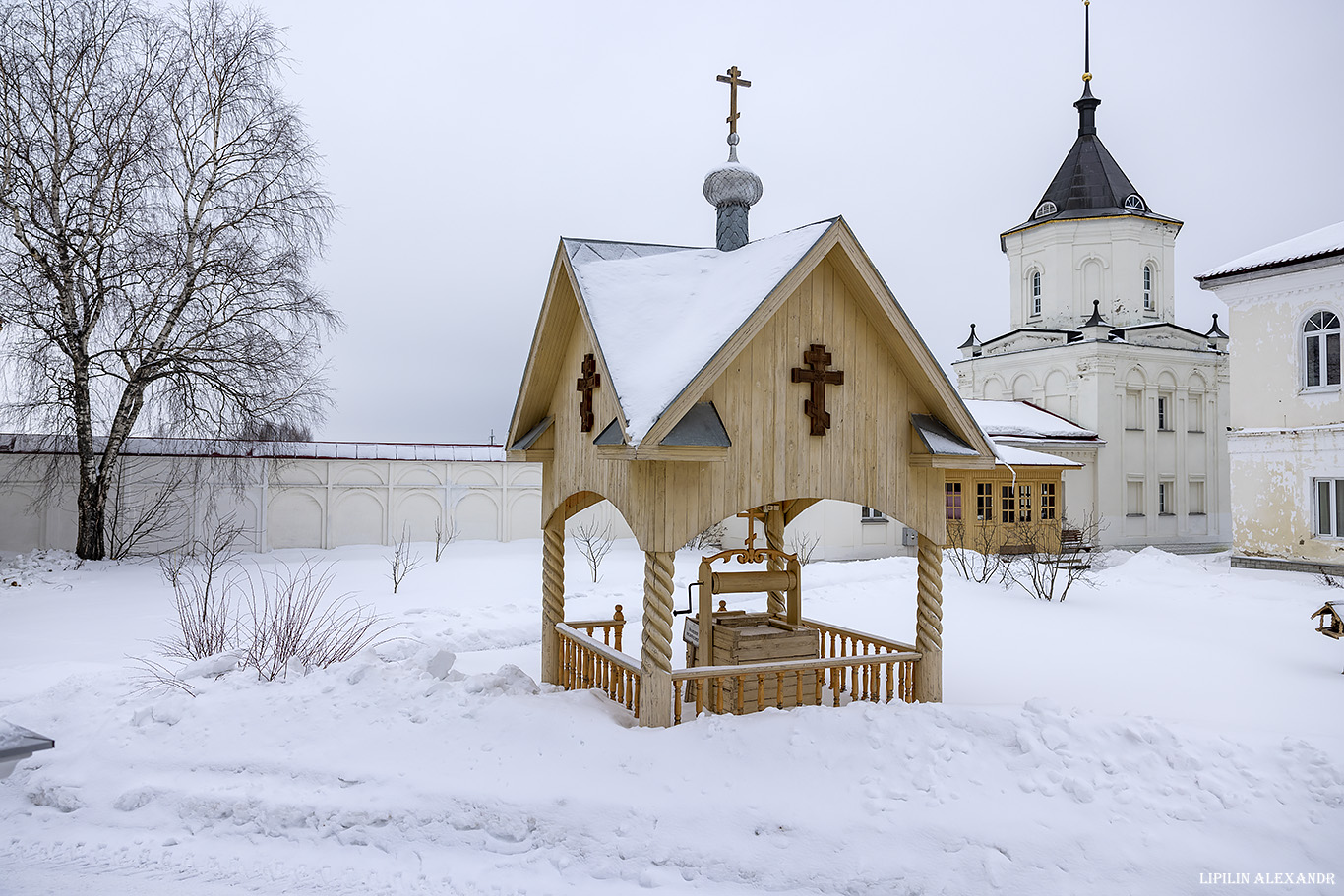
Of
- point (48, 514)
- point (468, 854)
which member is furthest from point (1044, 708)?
point (48, 514)

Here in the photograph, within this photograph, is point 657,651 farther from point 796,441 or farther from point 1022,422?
point 1022,422

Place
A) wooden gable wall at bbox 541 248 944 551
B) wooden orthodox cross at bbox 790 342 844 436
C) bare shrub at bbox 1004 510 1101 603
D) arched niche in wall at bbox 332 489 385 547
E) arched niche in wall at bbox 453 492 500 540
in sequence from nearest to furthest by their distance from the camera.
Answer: wooden gable wall at bbox 541 248 944 551
wooden orthodox cross at bbox 790 342 844 436
bare shrub at bbox 1004 510 1101 603
arched niche in wall at bbox 332 489 385 547
arched niche in wall at bbox 453 492 500 540

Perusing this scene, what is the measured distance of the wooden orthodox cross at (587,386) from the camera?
7.50 metres

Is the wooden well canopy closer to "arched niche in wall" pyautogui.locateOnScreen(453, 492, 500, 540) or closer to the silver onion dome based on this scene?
Answer: the silver onion dome

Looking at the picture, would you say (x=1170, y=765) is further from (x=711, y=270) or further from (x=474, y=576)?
(x=474, y=576)

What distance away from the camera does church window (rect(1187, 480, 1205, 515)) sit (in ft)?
99.2

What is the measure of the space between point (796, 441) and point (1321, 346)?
56.1 feet

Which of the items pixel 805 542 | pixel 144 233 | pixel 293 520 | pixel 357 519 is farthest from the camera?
pixel 357 519

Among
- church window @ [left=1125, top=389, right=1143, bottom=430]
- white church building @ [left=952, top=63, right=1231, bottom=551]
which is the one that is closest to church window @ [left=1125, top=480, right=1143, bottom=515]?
white church building @ [left=952, top=63, right=1231, bottom=551]

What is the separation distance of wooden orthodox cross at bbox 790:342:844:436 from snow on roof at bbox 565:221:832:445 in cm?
76

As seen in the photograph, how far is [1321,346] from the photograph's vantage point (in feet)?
59.4

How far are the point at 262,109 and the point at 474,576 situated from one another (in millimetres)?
11543

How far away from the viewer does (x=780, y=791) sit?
5965 mm

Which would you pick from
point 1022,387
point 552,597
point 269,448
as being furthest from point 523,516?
point 1022,387
